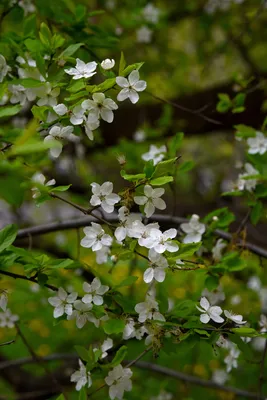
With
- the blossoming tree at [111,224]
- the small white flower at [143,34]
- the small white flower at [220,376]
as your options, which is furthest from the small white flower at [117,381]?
the small white flower at [143,34]

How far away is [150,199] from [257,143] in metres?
0.63

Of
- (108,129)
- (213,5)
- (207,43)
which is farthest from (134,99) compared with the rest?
(207,43)

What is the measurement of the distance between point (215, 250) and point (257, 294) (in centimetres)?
141

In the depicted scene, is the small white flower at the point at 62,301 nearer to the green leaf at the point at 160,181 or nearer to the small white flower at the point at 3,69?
the green leaf at the point at 160,181

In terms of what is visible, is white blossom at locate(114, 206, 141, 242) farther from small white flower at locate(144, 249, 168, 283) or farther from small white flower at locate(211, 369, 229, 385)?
small white flower at locate(211, 369, 229, 385)

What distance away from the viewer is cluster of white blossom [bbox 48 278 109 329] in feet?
3.77

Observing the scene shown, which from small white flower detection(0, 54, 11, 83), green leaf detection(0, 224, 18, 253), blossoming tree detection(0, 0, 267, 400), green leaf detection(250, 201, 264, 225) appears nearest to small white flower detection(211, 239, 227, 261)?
blossoming tree detection(0, 0, 267, 400)

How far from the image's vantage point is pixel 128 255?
1131 millimetres

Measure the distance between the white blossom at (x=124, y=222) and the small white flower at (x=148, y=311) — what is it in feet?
0.54

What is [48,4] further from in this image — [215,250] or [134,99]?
[215,250]

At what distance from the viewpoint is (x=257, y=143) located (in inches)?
62.2

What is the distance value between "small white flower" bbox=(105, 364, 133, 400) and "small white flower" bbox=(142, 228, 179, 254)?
1.04 feet

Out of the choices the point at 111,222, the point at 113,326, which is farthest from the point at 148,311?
the point at 111,222

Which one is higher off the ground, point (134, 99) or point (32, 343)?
point (134, 99)
